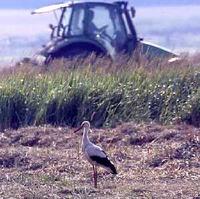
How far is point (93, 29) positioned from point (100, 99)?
609 cm

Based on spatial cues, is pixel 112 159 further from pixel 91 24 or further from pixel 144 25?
pixel 144 25

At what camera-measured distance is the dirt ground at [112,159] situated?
10.7 metres

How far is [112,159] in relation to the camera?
12547 millimetres

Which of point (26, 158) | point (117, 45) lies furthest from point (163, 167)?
point (117, 45)

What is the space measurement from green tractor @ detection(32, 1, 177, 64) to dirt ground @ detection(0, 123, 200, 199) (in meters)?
6.26

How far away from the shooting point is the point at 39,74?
16.6 m

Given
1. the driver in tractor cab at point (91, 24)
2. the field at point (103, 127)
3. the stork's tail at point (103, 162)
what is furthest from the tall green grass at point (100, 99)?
the driver in tractor cab at point (91, 24)

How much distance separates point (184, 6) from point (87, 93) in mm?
44096

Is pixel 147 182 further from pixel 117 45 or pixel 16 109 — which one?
pixel 117 45

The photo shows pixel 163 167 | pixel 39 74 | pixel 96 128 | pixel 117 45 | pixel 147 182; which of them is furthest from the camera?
pixel 117 45

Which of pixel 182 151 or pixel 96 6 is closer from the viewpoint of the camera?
pixel 182 151

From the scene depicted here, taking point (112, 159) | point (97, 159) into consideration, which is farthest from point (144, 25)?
point (97, 159)

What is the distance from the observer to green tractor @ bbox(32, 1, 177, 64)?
2083 centimetres

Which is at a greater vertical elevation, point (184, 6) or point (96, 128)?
point (96, 128)
